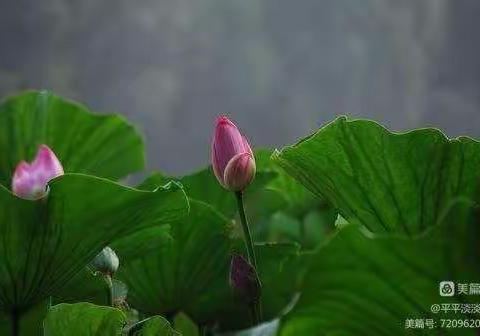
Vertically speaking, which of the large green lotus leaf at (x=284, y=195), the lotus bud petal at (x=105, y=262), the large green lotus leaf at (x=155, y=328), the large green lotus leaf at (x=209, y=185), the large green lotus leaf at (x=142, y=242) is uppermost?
the large green lotus leaf at (x=284, y=195)

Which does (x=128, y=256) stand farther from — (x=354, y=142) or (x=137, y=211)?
(x=354, y=142)

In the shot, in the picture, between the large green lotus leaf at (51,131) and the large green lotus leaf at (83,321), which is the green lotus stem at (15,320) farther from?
the large green lotus leaf at (51,131)

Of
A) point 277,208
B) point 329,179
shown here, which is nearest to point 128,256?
point 329,179

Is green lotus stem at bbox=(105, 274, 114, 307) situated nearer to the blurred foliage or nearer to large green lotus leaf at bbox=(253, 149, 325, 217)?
the blurred foliage

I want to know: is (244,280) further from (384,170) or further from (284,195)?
(284,195)

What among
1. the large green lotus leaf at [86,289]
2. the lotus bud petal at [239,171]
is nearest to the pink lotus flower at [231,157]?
the lotus bud petal at [239,171]

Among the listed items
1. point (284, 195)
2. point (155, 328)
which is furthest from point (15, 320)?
point (284, 195)
